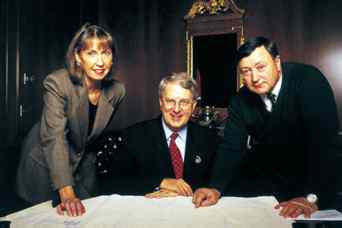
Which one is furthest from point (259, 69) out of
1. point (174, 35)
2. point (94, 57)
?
point (174, 35)

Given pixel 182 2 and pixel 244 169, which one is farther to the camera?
pixel 182 2

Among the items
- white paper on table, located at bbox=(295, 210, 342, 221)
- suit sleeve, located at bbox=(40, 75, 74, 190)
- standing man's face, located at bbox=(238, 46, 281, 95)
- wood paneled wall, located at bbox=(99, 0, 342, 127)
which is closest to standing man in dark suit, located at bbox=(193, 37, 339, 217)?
standing man's face, located at bbox=(238, 46, 281, 95)

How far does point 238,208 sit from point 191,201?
0.22m

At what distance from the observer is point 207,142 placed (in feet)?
7.49

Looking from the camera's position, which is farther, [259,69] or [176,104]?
[176,104]

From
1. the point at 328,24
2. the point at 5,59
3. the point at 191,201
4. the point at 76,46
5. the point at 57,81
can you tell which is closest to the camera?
the point at 191,201

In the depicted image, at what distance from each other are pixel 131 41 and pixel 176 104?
3.74m

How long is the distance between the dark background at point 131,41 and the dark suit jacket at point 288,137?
231cm

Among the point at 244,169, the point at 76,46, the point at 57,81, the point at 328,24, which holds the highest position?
the point at 328,24

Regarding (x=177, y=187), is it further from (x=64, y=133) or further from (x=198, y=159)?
(x=64, y=133)

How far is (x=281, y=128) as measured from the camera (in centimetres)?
206

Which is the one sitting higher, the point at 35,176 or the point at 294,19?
the point at 294,19

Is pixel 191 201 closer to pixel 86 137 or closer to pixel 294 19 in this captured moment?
pixel 86 137

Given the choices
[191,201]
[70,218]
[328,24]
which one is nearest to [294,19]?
[328,24]
